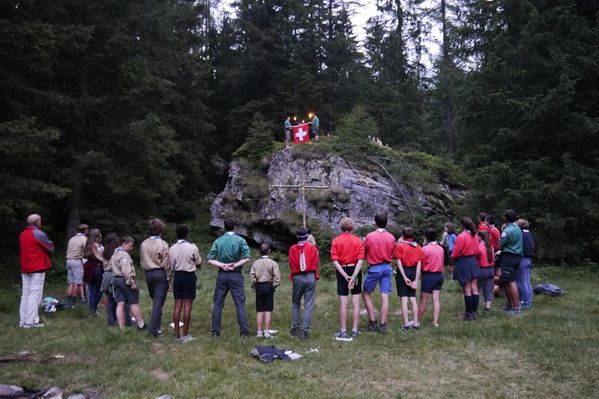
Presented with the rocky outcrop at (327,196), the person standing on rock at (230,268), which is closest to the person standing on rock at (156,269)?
the person standing on rock at (230,268)

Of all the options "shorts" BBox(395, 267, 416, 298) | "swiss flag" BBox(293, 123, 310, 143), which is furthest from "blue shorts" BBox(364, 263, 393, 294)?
"swiss flag" BBox(293, 123, 310, 143)

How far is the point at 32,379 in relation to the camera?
19.7 ft

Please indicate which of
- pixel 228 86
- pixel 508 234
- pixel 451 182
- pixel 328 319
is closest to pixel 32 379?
pixel 328 319

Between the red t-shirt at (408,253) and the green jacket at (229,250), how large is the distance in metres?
2.87

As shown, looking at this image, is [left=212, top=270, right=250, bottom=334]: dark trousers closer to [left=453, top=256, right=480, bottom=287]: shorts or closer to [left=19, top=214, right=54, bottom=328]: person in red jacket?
[left=19, top=214, right=54, bottom=328]: person in red jacket

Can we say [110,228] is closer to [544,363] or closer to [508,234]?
[508,234]

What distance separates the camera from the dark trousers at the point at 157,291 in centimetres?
825

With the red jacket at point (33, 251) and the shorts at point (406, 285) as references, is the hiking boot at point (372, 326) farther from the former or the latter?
the red jacket at point (33, 251)

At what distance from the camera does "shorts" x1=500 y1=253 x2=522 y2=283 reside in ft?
31.5

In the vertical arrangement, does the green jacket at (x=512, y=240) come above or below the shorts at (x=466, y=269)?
above

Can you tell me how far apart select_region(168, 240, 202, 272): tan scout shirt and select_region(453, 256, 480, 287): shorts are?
5.09 m

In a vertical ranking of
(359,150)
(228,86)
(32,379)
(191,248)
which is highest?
(228,86)

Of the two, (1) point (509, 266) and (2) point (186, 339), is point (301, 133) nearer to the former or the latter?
(1) point (509, 266)

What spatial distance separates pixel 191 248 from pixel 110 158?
9489mm
